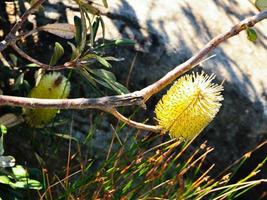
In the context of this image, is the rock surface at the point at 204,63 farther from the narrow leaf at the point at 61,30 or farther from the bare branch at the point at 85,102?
the bare branch at the point at 85,102

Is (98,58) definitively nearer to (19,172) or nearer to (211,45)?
(211,45)

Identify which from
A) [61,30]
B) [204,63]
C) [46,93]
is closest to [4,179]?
[46,93]

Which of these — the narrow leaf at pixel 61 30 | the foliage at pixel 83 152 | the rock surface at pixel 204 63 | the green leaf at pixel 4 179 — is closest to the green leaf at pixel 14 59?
the foliage at pixel 83 152

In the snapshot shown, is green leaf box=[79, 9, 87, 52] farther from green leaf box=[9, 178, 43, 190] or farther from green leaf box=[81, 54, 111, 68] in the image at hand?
green leaf box=[9, 178, 43, 190]

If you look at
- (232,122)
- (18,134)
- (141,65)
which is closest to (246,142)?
(232,122)

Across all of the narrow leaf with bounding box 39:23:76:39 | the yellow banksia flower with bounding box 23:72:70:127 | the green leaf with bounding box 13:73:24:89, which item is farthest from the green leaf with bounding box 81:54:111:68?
the green leaf with bounding box 13:73:24:89

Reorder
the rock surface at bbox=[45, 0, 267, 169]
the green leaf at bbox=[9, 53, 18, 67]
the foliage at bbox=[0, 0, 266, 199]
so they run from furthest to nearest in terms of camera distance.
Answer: the rock surface at bbox=[45, 0, 267, 169], the green leaf at bbox=[9, 53, 18, 67], the foliage at bbox=[0, 0, 266, 199]

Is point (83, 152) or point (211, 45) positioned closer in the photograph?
point (211, 45)
